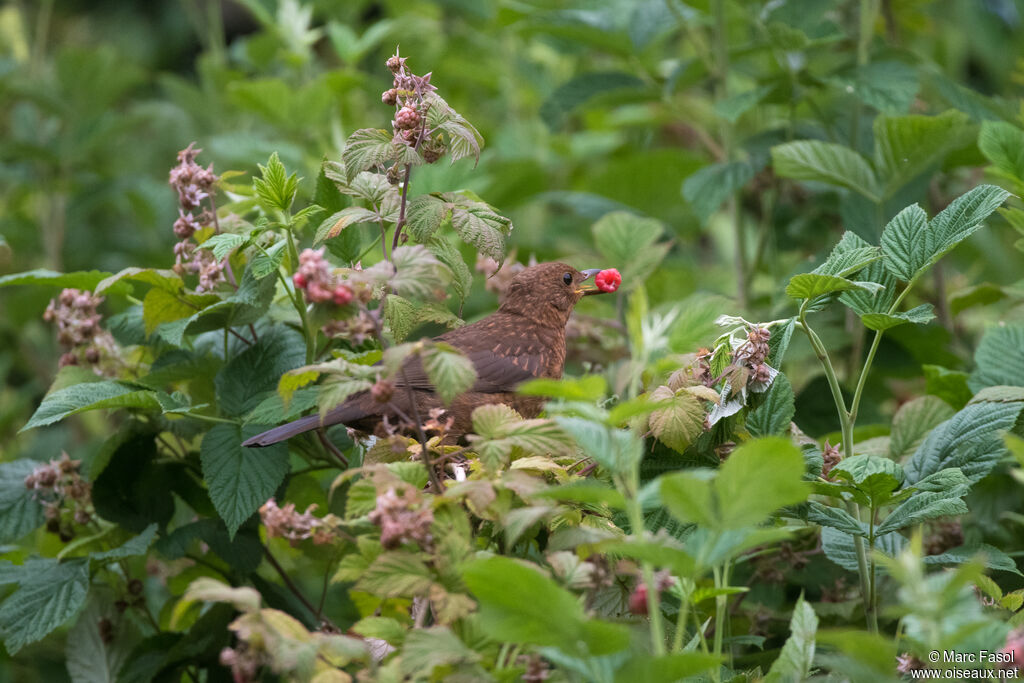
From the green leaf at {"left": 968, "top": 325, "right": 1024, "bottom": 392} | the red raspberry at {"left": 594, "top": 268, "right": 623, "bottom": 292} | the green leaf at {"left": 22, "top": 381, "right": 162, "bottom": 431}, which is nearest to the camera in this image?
the green leaf at {"left": 22, "top": 381, "right": 162, "bottom": 431}

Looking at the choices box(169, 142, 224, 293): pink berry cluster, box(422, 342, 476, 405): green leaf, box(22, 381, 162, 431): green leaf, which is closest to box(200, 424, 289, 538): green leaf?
box(22, 381, 162, 431): green leaf

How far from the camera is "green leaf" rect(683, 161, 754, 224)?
98.0 inches

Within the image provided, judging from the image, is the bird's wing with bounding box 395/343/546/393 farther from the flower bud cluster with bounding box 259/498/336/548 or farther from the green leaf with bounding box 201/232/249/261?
the flower bud cluster with bounding box 259/498/336/548

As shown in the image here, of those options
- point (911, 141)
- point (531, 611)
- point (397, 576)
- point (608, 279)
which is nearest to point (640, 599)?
point (531, 611)

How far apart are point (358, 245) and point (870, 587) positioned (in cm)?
105

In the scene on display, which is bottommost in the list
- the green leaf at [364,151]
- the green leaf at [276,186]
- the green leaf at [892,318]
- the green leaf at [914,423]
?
the green leaf at [914,423]

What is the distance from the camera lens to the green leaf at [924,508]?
4.88 feet

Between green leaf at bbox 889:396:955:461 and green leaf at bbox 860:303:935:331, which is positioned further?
green leaf at bbox 889:396:955:461

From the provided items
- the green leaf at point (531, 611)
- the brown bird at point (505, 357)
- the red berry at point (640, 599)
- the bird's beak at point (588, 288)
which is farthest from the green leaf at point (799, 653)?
the bird's beak at point (588, 288)

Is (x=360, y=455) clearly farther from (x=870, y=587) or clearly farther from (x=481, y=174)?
(x=481, y=174)

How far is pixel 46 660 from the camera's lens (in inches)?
90.1

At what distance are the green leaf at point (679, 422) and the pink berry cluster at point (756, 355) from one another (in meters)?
0.09

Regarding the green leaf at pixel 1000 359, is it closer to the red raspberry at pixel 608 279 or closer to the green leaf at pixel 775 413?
the green leaf at pixel 775 413

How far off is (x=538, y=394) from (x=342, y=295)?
27 centimetres
